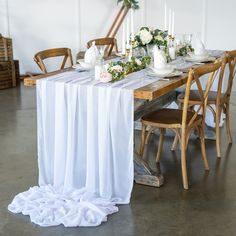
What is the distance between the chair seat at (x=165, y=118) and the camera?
3.38m

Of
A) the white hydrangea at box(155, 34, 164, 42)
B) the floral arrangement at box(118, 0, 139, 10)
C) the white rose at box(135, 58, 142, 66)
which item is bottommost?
the white rose at box(135, 58, 142, 66)

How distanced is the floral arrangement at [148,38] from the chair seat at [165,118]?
24.9 inches

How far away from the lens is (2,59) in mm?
6910

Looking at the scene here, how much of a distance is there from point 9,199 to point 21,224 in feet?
1.29

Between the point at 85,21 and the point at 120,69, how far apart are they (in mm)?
5014

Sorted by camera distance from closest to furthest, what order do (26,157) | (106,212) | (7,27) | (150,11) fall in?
(106,212), (26,157), (7,27), (150,11)

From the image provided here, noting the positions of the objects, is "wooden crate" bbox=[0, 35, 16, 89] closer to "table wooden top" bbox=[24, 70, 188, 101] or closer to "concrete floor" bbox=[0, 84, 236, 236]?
"concrete floor" bbox=[0, 84, 236, 236]

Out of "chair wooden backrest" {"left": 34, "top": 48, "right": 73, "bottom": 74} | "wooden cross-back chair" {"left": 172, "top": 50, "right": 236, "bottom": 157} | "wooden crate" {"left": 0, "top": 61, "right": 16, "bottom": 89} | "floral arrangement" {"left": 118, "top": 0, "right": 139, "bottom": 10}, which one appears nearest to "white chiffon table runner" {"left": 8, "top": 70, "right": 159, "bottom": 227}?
"chair wooden backrest" {"left": 34, "top": 48, "right": 73, "bottom": 74}

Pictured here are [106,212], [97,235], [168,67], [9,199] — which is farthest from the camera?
[168,67]

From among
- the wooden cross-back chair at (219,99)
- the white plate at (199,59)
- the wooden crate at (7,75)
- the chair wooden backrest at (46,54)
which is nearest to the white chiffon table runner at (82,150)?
the chair wooden backrest at (46,54)

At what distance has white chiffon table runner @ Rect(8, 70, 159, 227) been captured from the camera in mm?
2898

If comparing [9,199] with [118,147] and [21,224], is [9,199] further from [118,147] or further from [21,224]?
[118,147]

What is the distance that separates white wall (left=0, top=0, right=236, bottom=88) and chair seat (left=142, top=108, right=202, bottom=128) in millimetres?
4614

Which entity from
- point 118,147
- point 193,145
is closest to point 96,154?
point 118,147
